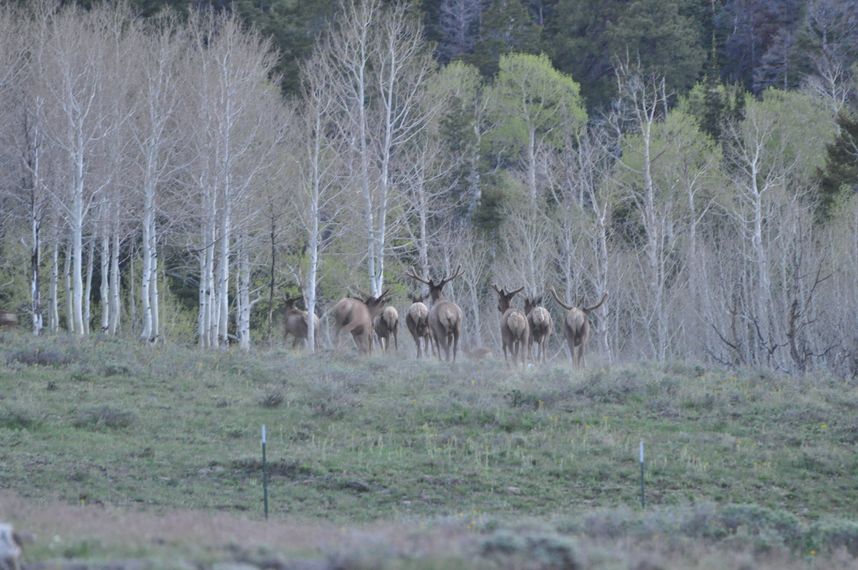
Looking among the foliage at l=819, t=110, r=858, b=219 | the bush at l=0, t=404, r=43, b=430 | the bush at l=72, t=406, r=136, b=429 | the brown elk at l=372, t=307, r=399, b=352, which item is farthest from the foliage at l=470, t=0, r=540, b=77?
the bush at l=0, t=404, r=43, b=430

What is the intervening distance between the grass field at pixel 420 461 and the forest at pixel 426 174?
25.2ft

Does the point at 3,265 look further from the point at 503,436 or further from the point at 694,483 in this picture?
the point at 694,483

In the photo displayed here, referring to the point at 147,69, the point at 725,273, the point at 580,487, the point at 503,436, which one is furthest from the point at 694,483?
the point at 725,273

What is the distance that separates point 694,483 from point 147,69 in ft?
82.1

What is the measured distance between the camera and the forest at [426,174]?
38.5 meters

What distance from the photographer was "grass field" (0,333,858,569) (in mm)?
11031

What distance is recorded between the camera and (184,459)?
1970cm

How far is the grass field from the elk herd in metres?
2.74

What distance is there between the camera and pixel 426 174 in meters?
50.5

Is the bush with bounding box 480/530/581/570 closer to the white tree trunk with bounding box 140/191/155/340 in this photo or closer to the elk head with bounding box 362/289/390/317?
the white tree trunk with bounding box 140/191/155/340

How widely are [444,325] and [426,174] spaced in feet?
61.1

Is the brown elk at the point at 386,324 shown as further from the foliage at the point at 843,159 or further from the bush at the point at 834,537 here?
the bush at the point at 834,537

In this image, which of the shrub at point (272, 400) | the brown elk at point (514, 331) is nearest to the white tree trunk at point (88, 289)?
the brown elk at point (514, 331)

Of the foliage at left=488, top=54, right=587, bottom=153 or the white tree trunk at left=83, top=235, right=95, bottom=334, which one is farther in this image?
the foliage at left=488, top=54, right=587, bottom=153
